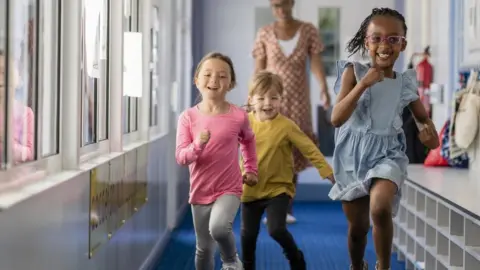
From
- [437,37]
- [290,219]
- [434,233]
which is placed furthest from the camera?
[290,219]

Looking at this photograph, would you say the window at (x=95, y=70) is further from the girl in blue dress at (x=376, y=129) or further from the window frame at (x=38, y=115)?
the girl in blue dress at (x=376, y=129)

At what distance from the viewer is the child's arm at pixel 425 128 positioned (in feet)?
10.5

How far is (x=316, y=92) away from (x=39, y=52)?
601 centimetres

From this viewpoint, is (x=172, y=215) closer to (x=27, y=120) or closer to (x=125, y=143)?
(x=125, y=143)

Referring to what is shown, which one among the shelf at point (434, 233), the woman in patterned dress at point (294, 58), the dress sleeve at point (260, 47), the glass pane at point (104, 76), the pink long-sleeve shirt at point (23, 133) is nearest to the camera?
the pink long-sleeve shirt at point (23, 133)

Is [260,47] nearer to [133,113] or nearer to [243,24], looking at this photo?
[133,113]

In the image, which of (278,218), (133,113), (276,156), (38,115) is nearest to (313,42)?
(133,113)

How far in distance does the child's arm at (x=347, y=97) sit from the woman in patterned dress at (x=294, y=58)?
97.5 inches

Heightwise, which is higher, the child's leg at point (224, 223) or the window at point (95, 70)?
the window at point (95, 70)

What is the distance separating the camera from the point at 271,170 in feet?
12.7

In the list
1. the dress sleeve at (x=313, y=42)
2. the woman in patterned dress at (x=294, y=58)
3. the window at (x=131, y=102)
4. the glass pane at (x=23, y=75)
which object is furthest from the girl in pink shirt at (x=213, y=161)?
the dress sleeve at (x=313, y=42)

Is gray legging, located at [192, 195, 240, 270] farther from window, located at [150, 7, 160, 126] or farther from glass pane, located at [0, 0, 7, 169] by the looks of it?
window, located at [150, 7, 160, 126]

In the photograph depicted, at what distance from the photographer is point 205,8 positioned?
28.1ft

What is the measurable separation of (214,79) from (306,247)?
2291mm
